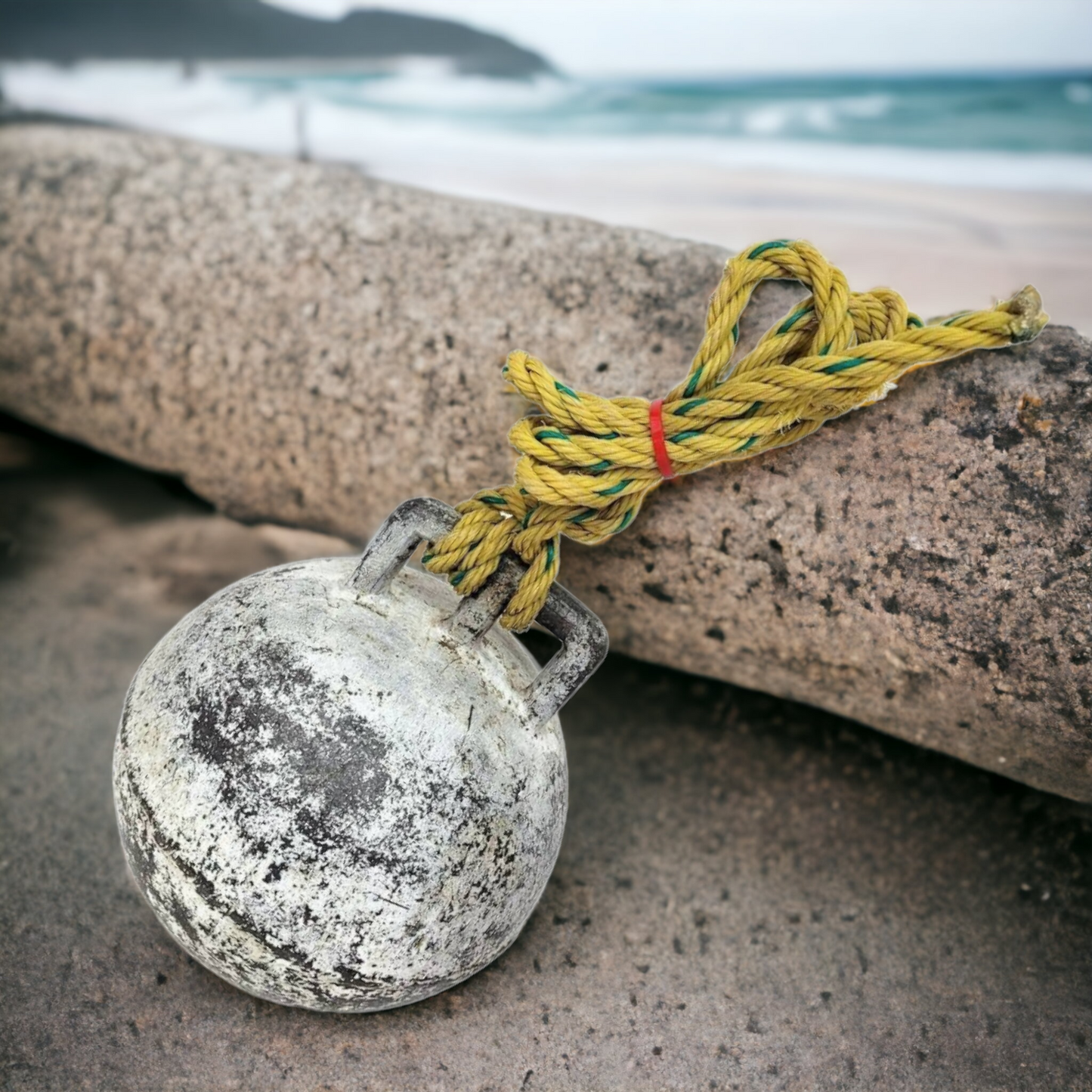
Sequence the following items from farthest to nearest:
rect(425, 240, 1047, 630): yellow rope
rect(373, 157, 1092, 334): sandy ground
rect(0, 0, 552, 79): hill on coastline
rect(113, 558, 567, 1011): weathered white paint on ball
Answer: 1. rect(0, 0, 552, 79): hill on coastline
2. rect(373, 157, 1092, 334): sandy ground
3. rect(425, 240, 1047, 630): yellow rope
4. rect(113, 558, 567, 1011): weathered white paint on ball

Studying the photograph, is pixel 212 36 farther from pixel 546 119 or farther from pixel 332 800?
pixel 332 800

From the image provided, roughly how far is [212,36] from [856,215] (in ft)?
6.66

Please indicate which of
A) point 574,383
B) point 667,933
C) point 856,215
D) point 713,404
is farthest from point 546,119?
point 667,933

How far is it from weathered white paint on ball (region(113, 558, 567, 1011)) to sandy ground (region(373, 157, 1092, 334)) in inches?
69.8

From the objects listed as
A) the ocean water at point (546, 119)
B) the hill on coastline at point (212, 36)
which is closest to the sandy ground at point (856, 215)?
the ocean water at point (546, 119)

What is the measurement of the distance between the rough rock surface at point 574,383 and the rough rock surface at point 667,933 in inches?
9.0

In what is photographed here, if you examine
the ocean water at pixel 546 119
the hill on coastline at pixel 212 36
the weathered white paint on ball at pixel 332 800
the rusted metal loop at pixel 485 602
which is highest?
the hill on coastline at pixel 212 36

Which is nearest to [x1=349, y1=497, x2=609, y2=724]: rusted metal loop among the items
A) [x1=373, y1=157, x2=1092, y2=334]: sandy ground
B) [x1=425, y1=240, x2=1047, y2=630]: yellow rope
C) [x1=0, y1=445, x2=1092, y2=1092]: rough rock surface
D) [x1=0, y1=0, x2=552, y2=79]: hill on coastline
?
[x1=425, y1=240, x2=1047, y2=630]: yellow rope

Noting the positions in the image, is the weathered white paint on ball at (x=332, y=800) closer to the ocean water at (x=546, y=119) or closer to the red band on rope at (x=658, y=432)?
the red band on rope at (x=658, y=432)

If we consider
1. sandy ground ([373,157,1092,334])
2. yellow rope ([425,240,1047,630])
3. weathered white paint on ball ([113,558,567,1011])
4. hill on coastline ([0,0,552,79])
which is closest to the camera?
weathered white paint on ball ([113,558,567,1011])

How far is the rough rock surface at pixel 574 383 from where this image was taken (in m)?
1.24

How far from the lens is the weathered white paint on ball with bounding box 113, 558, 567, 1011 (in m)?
1.03

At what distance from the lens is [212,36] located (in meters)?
2.94

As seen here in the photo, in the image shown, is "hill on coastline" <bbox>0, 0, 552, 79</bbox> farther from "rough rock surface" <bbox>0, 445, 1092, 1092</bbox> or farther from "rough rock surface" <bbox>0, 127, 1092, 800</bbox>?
"rough rock surface" <bbox>0, 445, 1092, 1092</bbox>
